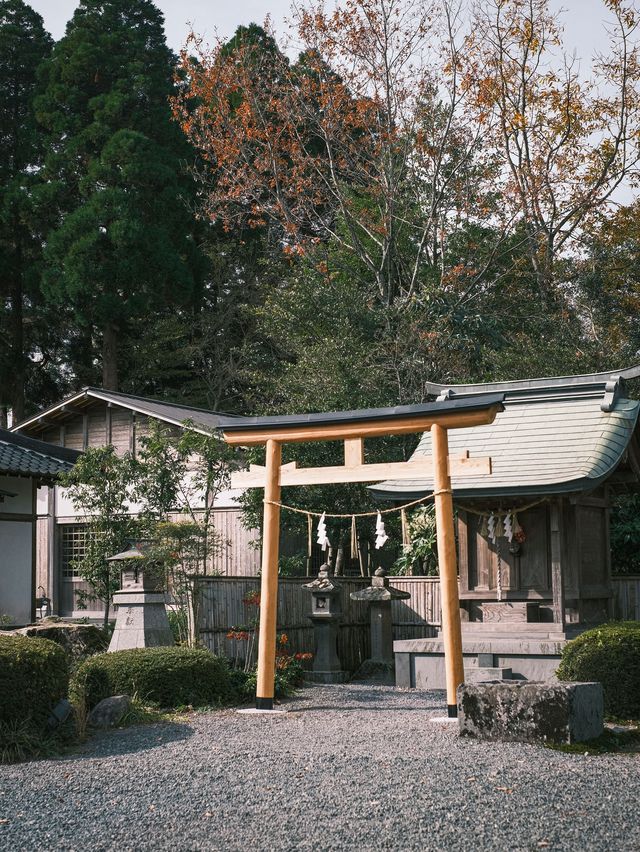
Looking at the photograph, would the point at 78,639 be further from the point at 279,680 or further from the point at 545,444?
the point at 545,444

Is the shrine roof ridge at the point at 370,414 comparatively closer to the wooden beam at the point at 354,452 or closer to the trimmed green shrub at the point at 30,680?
the wooden beam at the point at 354,452

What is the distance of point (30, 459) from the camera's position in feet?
53.1

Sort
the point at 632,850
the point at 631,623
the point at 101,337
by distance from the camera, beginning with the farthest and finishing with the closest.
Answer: the point at 101,337, the point at 631,623, the point at 632,850

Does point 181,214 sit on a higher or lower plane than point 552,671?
higher

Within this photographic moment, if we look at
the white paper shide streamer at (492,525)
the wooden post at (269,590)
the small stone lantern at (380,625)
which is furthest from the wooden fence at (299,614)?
the white paper shide streamer at (492,525)

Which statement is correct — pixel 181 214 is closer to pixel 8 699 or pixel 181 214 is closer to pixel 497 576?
pixel 497 576

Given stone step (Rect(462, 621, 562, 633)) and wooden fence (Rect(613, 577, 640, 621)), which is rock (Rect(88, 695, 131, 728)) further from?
wooden fence (Rect(613, 577, 640, 621))

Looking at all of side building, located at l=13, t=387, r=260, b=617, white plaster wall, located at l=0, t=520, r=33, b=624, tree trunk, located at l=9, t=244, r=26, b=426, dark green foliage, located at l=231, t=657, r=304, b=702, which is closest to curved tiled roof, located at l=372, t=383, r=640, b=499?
dark green foliage, located at l=231, t=657, r=304, b=702

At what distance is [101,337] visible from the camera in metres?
29.8

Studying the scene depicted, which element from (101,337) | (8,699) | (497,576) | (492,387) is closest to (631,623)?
(497,576)

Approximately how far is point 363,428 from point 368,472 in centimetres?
49

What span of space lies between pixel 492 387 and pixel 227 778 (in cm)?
876

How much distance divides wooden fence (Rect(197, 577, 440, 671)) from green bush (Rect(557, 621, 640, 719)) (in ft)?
16.1

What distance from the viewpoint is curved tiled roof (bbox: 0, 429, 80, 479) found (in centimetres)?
1539
